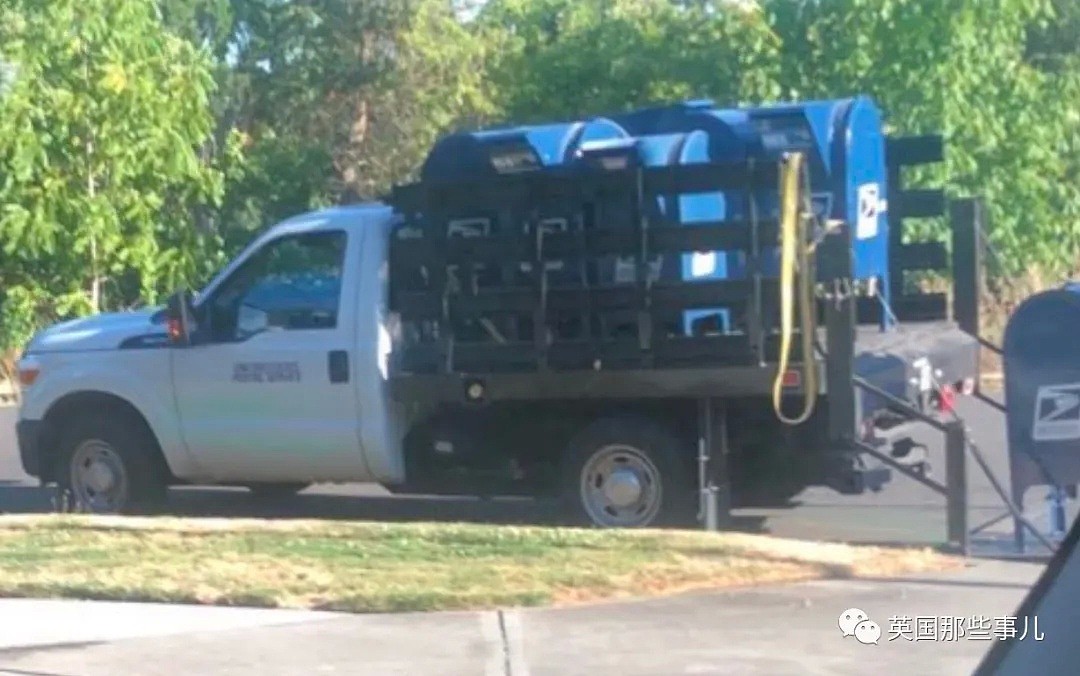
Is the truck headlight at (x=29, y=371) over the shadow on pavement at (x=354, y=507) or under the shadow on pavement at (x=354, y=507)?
over

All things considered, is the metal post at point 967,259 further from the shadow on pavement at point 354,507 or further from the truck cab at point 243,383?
the truck cab at point 243,383

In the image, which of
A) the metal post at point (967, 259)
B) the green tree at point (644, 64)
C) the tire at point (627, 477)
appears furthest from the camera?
the green tree at point (644, 64)

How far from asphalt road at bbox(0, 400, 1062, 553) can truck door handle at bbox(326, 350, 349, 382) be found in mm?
1487

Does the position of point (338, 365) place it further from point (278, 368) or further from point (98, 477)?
point (98, 477)

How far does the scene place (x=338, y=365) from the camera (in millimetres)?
11727

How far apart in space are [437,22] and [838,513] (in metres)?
Result: 25.6

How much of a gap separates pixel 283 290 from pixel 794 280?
338 centimetres

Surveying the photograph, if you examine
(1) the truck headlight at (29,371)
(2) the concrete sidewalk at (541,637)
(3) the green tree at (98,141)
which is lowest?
(2) the concrete sidewalk at (541,637)

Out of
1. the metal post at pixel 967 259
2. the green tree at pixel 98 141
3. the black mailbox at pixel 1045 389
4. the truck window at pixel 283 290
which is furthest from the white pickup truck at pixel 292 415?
the green tree at pixel 98 141

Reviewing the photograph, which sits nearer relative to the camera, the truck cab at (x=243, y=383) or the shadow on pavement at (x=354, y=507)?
the truck cab at (x=243, y=383)

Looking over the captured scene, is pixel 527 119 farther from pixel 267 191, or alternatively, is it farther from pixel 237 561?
pixel 237 561

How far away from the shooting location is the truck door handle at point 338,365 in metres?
11.7

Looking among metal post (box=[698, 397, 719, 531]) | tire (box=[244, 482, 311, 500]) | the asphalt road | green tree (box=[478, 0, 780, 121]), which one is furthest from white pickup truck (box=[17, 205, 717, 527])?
green tree (box=[478, 0, 780, 121])

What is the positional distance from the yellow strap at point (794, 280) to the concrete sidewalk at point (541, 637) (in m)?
1.62
